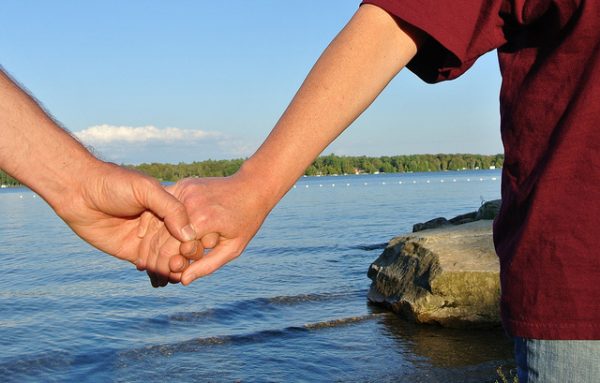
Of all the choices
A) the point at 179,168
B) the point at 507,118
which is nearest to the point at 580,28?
the point at 507,118

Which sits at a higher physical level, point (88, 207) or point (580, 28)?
point (580, 28)

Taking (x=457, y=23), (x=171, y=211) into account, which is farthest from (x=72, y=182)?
(x=457, y=23)

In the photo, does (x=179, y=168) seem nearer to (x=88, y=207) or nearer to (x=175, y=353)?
(x=175, y=353)

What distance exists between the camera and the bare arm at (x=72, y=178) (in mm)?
1607

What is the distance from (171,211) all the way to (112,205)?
7.6 inches

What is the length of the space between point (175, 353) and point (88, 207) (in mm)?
7890

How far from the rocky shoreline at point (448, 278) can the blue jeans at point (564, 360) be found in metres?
6.88

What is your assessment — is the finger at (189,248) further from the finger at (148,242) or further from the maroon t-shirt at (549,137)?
the maroon t-shirt at (549,137)

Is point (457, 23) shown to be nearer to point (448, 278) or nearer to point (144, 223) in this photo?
point (144, 223)

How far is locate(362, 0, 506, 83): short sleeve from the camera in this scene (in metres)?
1.32

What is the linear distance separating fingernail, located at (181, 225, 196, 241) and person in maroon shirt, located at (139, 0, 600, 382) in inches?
8.7

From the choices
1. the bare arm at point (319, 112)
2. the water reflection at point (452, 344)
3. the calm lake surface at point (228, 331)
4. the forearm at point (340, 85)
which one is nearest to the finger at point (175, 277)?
the bare arm at point (319, 112)

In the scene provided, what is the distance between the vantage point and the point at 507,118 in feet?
5.00

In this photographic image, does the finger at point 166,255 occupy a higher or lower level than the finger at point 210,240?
lower
